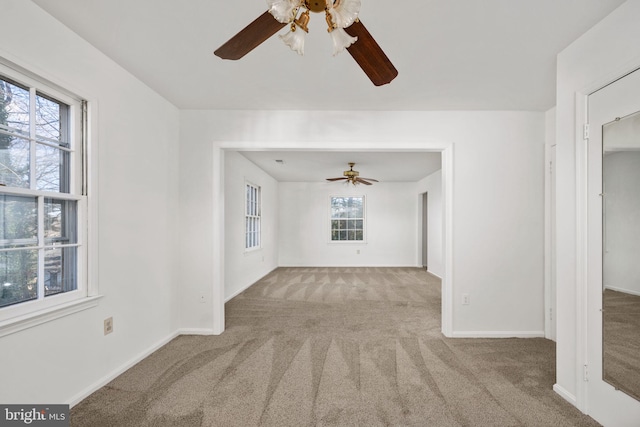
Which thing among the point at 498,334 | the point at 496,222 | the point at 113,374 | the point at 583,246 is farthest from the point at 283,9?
the point at 498,334

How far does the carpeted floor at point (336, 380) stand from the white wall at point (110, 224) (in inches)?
10.6

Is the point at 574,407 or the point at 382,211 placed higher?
the point at 382,211

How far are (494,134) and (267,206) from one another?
512 centimetres

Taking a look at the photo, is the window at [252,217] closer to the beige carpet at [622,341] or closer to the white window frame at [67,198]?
the white window frame at [67,198]

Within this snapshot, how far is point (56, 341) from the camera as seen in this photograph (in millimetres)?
1891

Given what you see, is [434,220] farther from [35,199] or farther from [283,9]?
[35,199]

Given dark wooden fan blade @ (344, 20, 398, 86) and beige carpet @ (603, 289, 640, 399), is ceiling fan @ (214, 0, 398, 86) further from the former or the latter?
beige carpet @ (603, 289, 640, 399)

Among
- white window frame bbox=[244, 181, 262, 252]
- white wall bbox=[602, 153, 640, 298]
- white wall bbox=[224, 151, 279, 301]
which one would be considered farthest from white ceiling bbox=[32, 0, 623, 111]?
white window frame bbox=[244, 181, 262, 252]

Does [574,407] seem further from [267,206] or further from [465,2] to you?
[267,206]

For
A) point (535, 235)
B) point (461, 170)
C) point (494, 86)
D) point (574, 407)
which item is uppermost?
point (494, 86)

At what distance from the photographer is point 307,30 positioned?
4.00ft

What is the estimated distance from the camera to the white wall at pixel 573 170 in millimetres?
1804

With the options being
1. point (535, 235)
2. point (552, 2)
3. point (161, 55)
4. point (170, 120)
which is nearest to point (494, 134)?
point (535, 235)

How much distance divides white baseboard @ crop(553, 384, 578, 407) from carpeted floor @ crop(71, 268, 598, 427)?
37 millimetres
